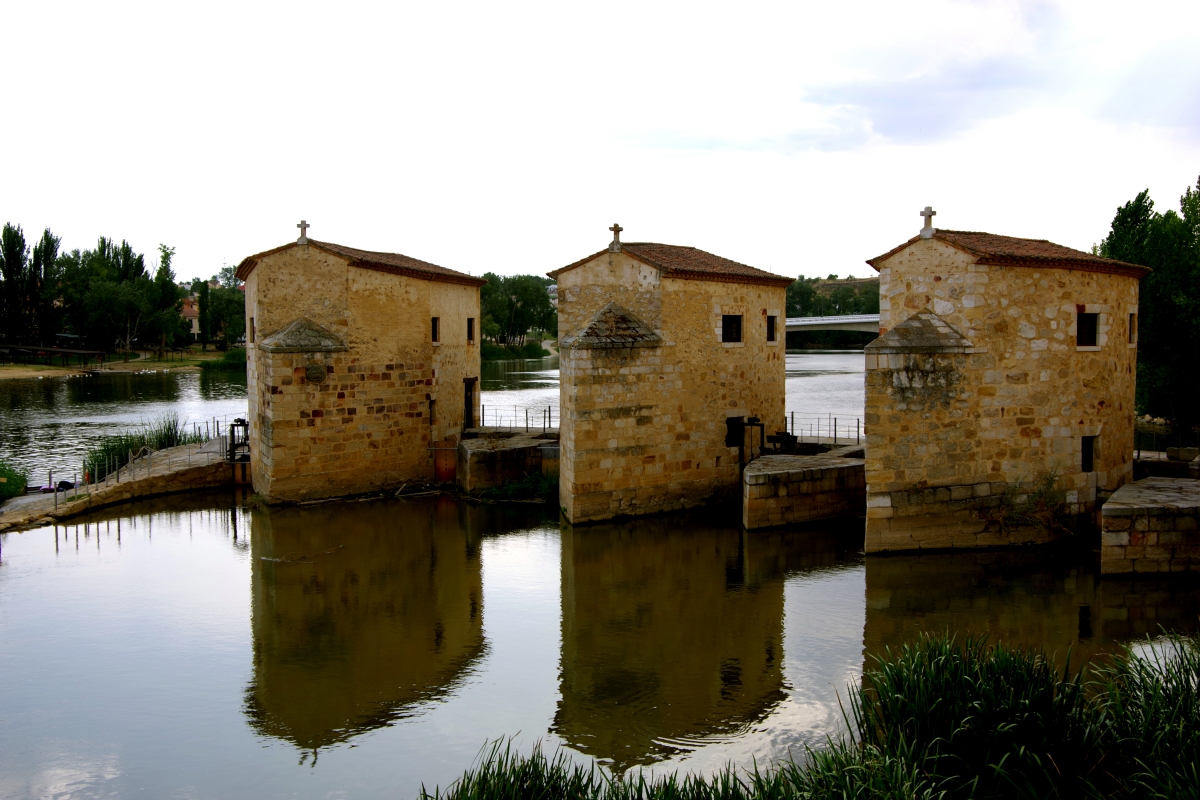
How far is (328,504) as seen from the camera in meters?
16.0

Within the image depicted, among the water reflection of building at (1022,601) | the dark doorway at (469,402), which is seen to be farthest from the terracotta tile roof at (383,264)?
the water reflection of building at (1022,601)

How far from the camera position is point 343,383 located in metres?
16.1

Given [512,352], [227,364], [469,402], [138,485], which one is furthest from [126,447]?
[512,352]

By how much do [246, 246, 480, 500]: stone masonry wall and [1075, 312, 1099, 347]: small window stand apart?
1171 centimetres

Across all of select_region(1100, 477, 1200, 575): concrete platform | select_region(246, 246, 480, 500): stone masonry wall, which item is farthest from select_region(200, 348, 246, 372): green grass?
select_region(1100, 477, 1200, 575): concrete platform

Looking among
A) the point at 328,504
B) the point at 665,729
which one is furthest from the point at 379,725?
the point at 328,504

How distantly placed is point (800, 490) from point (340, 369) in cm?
866

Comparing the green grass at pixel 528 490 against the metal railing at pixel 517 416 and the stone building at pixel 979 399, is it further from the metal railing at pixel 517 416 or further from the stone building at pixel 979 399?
the metal railing at pixel 517 416

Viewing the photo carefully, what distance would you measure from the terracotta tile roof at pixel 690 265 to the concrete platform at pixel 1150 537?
7.21 metres

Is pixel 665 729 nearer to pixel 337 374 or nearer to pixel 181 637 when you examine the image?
pixel 181 637

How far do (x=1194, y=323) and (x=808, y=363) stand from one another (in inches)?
1744

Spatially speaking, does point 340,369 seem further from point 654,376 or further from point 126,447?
point 126,447

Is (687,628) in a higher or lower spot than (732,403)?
lower

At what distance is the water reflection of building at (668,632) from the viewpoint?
7.81 m
